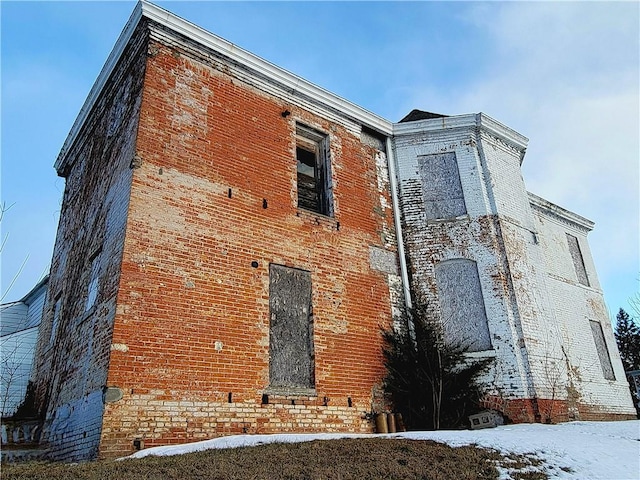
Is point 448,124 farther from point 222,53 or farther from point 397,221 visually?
point 222,53

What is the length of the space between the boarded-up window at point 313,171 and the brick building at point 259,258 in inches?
1.8

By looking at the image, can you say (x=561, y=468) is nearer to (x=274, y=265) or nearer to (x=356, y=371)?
(x=356, y=371)

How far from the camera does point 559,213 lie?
1584 cm

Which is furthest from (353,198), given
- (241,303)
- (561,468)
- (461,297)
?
(561,468)

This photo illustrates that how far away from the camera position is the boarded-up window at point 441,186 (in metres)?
11.6

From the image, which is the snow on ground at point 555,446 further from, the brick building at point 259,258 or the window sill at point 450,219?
the window sill at point 450,219

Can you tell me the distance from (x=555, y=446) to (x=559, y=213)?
36.5ft

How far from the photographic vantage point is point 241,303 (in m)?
8.20

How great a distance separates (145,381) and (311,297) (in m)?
3.29

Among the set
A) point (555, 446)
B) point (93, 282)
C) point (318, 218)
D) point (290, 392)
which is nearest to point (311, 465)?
point (290, 392)

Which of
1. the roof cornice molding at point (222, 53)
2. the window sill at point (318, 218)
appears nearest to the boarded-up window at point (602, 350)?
the roof cornice molding at point (222, 53)

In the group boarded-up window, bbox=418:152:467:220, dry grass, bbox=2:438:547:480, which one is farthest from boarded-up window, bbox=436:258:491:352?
dry grass, bbox=2:438:547:480

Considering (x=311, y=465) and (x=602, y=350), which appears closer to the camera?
(x=311, y=465)

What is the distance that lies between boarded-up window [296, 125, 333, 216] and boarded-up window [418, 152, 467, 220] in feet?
8.10
